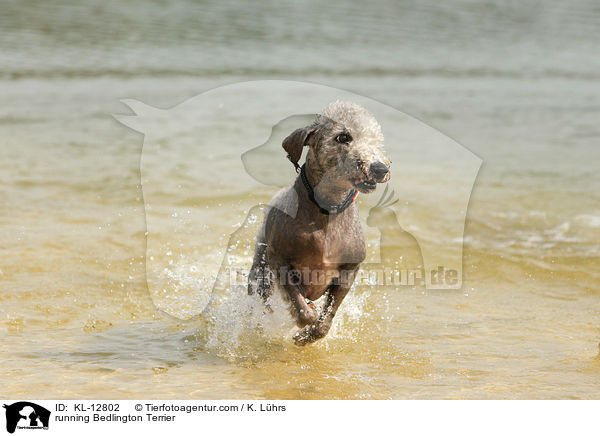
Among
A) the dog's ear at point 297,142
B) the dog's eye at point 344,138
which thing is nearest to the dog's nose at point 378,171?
the dog's eye at point 344,138

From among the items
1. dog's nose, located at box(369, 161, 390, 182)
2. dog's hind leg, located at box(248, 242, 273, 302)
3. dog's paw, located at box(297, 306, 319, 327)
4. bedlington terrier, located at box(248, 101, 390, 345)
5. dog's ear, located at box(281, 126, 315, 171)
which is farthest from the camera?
dog's hind leg, located at box(248, 242, 273, 302)

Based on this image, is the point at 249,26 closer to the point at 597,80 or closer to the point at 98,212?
the point at 597,80

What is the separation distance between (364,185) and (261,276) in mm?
1163

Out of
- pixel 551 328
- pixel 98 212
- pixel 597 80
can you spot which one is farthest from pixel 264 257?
pixel 597 80

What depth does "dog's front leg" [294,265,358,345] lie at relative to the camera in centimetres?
503

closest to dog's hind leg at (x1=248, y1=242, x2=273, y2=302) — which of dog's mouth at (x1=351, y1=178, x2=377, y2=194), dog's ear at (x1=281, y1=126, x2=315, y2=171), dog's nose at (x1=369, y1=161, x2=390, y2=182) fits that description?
dog's ear at (x1=281, y1=126, x2=315, y2=171)

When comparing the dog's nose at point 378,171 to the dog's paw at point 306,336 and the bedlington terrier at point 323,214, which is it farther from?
the dog's paw at point 306,336

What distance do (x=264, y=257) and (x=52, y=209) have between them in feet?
14.7

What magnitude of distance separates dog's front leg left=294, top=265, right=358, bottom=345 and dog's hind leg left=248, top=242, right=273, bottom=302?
0.36 metres

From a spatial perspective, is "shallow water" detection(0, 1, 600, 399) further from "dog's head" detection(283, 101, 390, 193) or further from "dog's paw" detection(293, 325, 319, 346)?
"dog's head" detection(283, 101, 390, 193)
